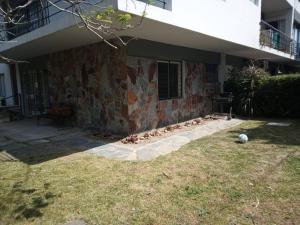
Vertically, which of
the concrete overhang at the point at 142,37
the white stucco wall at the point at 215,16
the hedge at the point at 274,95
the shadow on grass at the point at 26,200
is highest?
the white stucco wall at the point at 215,16

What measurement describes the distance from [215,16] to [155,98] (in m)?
3.28

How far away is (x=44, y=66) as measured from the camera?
35.5 ft

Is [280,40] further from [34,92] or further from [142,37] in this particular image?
[34,92]

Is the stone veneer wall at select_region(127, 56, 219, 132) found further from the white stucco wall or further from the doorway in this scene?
the doorway

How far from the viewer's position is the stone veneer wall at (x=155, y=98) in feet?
24.8

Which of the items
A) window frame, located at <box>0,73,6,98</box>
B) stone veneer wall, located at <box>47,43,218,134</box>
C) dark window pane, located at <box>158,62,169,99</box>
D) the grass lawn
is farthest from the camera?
window frame, located at <box>0,73,6,98</box>

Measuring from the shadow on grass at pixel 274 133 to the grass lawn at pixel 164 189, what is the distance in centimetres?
62

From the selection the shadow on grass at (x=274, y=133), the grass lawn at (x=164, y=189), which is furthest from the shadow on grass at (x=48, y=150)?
the shadow on grass at (x=274, y=133)

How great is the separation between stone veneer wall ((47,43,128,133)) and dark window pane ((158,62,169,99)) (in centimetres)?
172

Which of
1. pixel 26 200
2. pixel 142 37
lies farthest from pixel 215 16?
pixel 26 200

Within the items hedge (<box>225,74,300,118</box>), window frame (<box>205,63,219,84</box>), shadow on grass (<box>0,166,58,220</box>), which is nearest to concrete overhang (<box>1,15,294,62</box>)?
window frame (<box>205,63,219,84</box>)

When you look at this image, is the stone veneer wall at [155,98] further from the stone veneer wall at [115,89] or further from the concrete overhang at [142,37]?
the concrete overhang at [142,37]

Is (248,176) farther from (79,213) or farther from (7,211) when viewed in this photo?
(7,211)

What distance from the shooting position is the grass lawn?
3164mm
